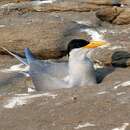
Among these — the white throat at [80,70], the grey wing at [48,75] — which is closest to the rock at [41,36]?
the grey wing at [48,75]

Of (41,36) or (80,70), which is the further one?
(41,36)

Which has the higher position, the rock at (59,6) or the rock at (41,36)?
the rock at (41,36)

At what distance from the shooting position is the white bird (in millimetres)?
5449

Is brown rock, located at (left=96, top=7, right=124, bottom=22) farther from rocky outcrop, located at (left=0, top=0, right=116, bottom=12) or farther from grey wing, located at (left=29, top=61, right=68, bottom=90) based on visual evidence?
grey wing, located at (left=29, top=61, right=68, bottom=90)

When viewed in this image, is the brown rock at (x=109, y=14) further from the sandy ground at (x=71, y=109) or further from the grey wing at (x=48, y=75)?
the sandy ground at (x=71, y=109)

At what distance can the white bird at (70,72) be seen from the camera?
5.45 m

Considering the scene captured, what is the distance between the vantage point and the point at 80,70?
5594mm

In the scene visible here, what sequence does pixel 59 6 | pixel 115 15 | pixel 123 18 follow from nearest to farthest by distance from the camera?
pixel 123 18 → pixel 115 15 → pixel 59 6

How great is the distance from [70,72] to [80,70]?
0.10 m

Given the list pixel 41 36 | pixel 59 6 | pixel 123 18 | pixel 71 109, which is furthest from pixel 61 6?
pixel 71 109

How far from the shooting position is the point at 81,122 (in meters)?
4.10

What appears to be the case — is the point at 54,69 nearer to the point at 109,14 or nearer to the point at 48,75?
the point at 48,75

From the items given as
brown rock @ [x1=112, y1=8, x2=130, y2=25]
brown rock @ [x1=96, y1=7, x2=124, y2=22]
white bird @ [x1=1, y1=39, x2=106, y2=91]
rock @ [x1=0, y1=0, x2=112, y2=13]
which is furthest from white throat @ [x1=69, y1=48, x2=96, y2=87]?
rock @ [x1=0, y1=0, x2=112, y2=13]

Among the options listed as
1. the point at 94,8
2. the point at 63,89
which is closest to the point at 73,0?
the point at 94,8
